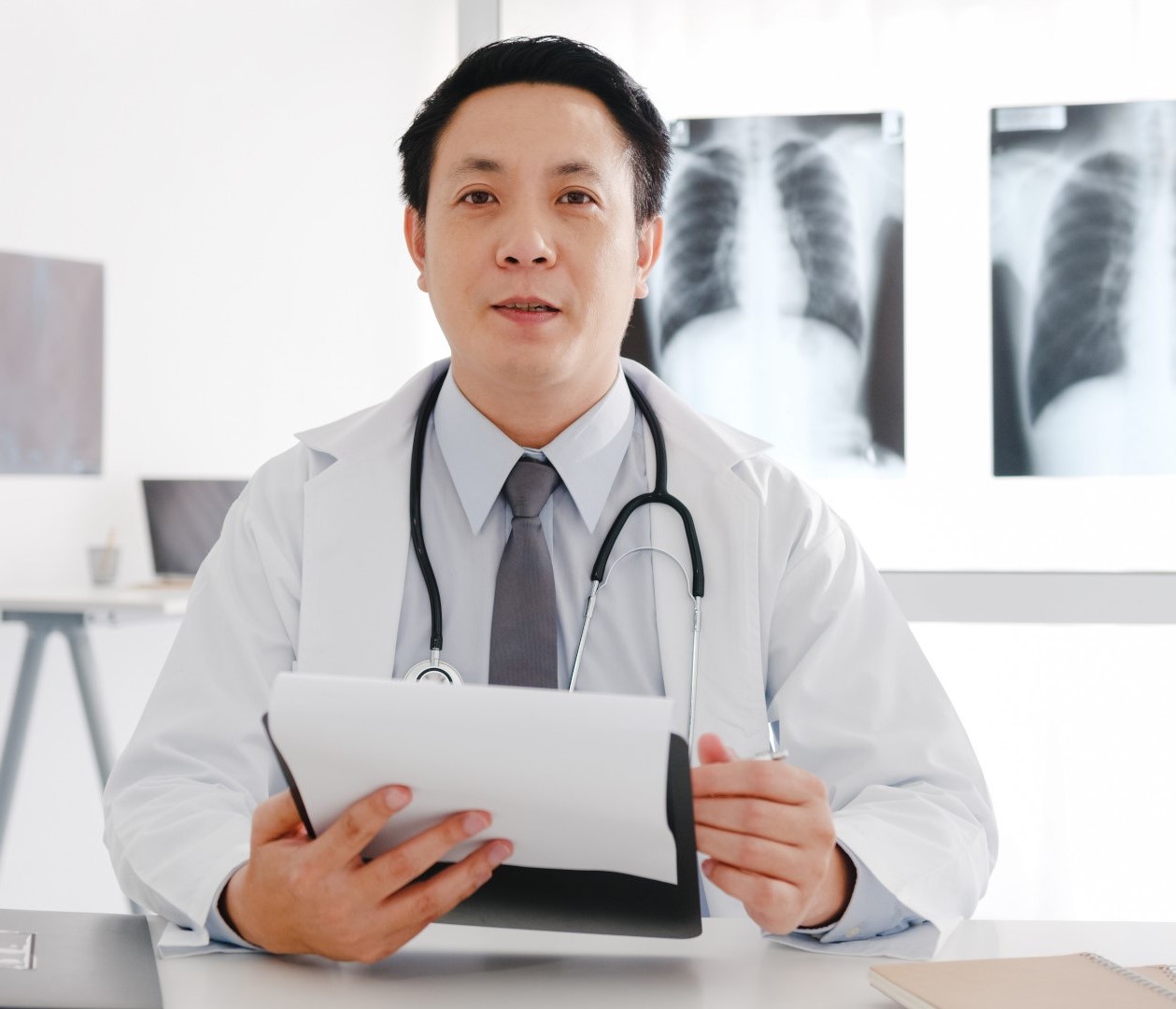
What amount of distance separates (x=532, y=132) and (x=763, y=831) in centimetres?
84

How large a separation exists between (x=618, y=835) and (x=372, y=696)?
0.57 ft

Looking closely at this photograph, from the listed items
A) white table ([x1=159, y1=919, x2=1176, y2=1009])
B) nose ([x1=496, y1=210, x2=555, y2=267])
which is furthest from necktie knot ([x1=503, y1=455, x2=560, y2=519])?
white table ([x1=159, y1=919, x2=1176, y2=1009])

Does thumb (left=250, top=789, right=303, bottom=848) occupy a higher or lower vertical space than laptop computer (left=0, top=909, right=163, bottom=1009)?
higher

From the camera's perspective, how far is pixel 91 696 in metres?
2.90

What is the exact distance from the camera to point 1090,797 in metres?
2.18

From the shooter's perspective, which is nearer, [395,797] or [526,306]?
[395,797]

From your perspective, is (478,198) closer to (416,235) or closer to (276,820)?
(416,235)

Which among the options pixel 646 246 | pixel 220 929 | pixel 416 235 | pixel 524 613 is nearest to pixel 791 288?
pixel 646 246

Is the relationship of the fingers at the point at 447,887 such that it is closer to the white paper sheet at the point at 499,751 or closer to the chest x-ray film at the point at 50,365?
the white paper sheet at the point at 499,751

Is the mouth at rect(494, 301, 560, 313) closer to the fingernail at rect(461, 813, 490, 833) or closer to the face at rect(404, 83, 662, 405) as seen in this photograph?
the face at rect(404, 83, 662, 405)

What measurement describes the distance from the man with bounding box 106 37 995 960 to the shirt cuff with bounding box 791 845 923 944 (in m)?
Result: 0.12

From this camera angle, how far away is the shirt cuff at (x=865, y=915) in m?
0.96

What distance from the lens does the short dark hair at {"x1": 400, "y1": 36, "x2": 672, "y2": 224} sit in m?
1.46

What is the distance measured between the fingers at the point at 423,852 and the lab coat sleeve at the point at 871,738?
12.1 inches
